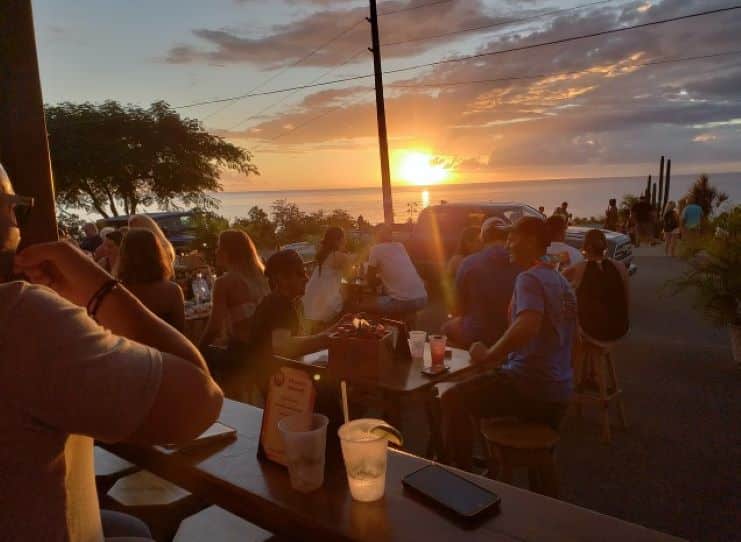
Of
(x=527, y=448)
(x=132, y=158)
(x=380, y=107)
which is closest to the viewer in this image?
(x=527, y=448)

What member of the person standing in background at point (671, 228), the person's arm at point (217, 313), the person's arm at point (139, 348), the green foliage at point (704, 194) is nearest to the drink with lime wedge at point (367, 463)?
the person's arm at point (139, 348)

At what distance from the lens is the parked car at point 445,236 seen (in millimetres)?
11102

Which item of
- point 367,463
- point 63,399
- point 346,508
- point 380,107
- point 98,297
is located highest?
point 380,107

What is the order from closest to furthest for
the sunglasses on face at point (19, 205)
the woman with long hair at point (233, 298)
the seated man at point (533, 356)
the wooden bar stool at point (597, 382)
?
the sunglasses on face at point (19, 205)
the seated man at point (533, 356)
the wooden bar stool at point (597, 382)
the woman with long hair at point (233, 298)

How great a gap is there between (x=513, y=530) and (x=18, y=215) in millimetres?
1384

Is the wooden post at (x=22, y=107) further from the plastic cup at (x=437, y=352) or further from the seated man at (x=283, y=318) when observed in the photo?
the plastic cup at (x=437, y=352)

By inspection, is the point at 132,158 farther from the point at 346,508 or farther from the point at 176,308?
the point at 346,508

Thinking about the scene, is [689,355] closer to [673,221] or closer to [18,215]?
[18,215]

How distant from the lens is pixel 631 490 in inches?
154

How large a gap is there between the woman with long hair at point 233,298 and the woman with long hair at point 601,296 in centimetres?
297

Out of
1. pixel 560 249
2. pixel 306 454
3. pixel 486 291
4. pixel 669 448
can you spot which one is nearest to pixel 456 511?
pixel 306 454

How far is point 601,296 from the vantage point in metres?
4.98

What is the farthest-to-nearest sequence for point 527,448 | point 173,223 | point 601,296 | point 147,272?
1. point 173,223
2. point 601,296
3. point 147,272
4. point 527,448

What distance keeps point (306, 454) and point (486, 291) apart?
3.22 metres
